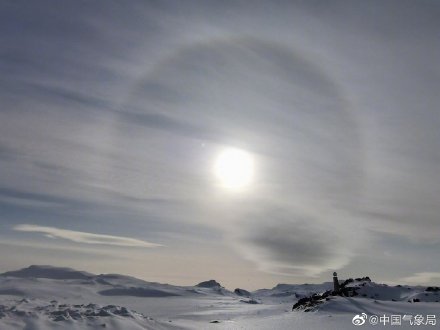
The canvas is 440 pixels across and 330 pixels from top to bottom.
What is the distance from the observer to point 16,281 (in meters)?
85.0

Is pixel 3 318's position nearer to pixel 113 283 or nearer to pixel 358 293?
pixel 358 293

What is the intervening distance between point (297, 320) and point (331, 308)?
385 cm

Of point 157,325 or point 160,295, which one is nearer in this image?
point 157,325

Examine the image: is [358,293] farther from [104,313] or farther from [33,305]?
[33,305]

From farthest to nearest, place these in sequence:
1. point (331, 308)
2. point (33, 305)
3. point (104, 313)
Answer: point (331, 308) → point (33, 305) → point (104, 313)

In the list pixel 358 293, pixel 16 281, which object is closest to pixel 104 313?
pixel 358 293

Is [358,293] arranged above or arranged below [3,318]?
above

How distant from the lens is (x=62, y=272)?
477ft

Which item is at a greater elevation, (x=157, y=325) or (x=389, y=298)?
(x=389, y=298)

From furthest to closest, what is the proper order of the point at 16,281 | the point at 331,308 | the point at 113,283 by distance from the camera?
the point at 113,283 < the point at 16,281 < the point at 331,308

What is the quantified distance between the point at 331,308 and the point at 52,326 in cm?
1690

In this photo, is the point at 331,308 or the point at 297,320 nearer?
the point at 297,320

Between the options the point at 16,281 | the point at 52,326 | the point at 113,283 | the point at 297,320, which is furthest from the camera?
the point at 113,283

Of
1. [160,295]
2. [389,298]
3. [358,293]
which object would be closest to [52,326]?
[358,293]
